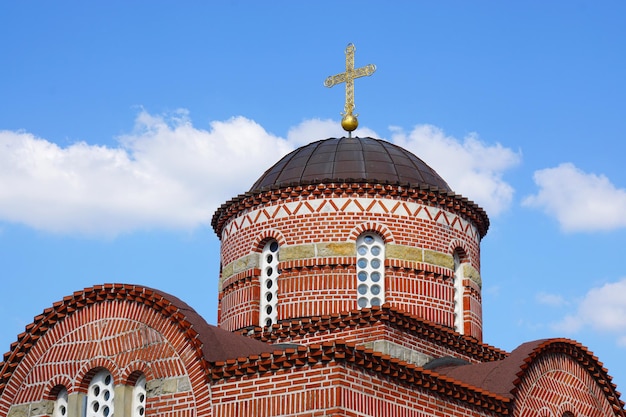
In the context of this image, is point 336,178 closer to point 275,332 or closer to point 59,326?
point 275,332

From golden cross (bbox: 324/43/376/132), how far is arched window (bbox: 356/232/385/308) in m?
3.46

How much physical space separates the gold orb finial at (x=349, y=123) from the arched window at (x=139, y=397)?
28.3 feet

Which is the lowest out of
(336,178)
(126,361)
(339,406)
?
(339,406)

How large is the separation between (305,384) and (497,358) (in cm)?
745

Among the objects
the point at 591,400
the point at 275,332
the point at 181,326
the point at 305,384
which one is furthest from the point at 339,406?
the point at 591,400

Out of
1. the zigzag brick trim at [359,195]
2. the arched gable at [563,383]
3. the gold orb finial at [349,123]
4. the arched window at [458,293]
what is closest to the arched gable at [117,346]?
the zigzag brick trim at [359,195]

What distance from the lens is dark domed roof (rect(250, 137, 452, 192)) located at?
2217 cm

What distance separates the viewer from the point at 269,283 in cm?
2173

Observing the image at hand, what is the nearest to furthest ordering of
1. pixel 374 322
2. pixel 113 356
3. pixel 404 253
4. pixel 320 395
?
pixel 320 395 → pixel 113 356 → pixel 374 322 → pixel 404 253

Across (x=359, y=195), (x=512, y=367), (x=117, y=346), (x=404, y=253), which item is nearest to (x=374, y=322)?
(x=404, y=253)

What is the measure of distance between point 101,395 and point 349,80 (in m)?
9.79

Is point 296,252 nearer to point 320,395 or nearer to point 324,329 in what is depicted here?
point 324,329

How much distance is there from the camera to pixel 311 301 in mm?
20969

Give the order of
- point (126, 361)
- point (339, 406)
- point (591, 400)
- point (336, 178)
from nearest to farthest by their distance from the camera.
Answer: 1. point (339, 406)
2. point (126, 361)
3. point (591, 400)
4. point (336, 178)
